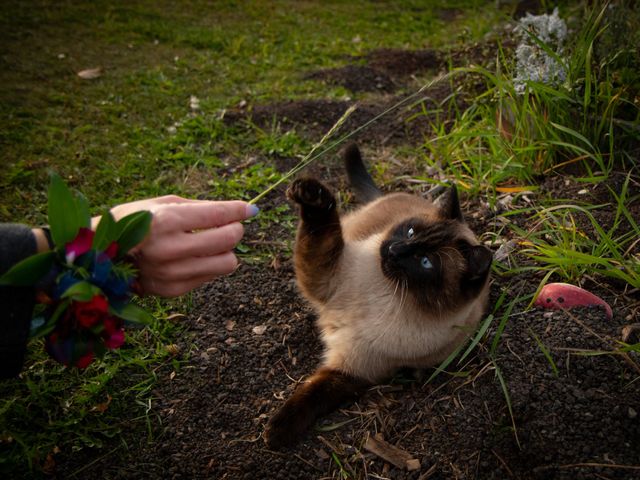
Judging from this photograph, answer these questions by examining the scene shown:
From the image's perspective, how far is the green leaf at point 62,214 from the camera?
4.73 ft

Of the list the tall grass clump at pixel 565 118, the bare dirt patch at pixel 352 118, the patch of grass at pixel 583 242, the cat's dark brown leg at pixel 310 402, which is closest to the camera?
the cat's dark brown leg at pixel 310 402

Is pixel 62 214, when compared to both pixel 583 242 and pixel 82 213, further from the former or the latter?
pixel 583 242

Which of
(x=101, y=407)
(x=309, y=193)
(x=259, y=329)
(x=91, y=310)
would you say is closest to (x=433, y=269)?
(x=309, y=193)

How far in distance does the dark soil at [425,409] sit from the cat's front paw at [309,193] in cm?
79

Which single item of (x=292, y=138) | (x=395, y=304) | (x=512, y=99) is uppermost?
(x=512, y=99)

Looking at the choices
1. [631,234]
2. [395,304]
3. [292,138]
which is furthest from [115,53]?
[631,234]

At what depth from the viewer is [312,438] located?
7.08 feet

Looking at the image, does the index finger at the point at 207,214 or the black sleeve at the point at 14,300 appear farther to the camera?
the index finger at the point at 207,214

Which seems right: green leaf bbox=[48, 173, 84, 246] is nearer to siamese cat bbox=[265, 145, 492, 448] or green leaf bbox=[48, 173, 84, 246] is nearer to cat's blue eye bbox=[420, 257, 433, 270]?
siamese cat bbox=[265, 145, 492, 448]

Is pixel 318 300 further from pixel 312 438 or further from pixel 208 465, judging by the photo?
pixel 208 465

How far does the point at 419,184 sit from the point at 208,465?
2.52 meters

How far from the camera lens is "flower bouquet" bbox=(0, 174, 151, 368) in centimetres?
143

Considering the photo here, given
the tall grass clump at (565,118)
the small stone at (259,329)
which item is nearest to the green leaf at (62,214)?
the small stone at (259,329)

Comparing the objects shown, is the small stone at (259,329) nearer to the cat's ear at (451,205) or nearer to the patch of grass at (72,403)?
the patch of grass at (72,403)
